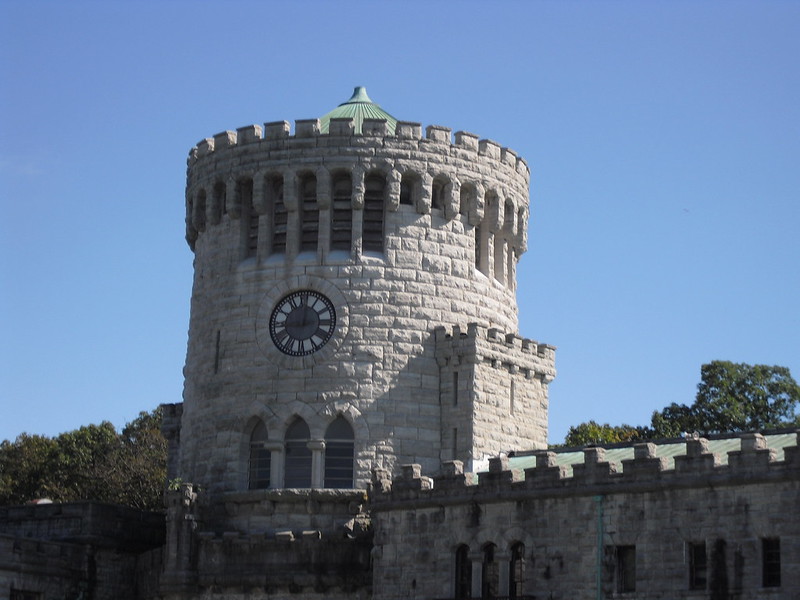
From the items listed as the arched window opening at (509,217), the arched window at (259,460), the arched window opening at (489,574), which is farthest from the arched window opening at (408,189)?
the arched window opening at (489,574)

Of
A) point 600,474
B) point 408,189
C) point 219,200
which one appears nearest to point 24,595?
point 219,200

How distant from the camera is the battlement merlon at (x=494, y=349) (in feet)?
186

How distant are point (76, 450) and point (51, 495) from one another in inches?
174

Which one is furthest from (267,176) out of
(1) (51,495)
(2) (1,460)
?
(2) (1,460)

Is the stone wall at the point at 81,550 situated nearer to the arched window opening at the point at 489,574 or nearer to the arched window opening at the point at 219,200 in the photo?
the arched window opening at the point at 219,200

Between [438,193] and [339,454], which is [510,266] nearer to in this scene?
[438,193]

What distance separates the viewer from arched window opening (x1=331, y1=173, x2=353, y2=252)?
58.2 metres

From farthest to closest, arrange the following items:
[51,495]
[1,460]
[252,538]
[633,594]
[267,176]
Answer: [1,460] < [51,495] < [267,176] < [252,538] < [633,594]

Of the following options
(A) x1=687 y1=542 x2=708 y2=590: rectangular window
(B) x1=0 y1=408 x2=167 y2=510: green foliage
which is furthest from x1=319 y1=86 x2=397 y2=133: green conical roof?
(B) x1=0 y1=408 x2=167 y2=510: green foliage

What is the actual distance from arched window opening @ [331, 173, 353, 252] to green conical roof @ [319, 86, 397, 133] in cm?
242

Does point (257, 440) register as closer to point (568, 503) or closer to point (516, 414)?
point (516, 414)

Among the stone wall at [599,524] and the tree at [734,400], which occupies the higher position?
the tree at [734,400]

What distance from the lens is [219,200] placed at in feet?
199

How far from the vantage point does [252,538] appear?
54.8m
